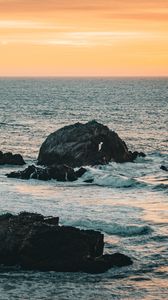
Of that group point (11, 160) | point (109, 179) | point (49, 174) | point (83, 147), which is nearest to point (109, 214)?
point (109, 179)

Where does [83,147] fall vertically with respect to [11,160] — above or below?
above

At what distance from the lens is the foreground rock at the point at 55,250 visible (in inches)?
1061

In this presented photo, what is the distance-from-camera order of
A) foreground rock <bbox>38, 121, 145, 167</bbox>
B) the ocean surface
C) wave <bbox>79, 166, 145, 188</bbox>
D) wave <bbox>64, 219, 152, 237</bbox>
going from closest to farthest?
the ocean surface, wave <bbox>64, 219, 152, 237</bbox>, wave <bbox>79, 166, 145, 188</bbox>, foreground rock <bbox>38, 121, 145, 167</bbox>

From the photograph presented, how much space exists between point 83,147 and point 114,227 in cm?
2577

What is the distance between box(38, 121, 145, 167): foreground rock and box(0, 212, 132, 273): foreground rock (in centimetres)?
2946

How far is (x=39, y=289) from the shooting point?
24.8 m

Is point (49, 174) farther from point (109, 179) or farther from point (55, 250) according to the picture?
point (55, 250)

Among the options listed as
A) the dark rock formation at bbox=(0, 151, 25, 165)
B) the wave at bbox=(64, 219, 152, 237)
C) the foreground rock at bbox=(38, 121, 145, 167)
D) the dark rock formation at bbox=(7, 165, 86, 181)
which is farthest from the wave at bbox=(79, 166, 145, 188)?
the wave at bbox=(64, 219, 152, 237)

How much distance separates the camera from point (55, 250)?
27547 mm

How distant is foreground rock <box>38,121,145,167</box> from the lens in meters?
58.5

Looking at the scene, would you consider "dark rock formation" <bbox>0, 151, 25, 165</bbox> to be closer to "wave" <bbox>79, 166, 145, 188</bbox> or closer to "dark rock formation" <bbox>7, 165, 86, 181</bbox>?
"dark rock formation" <bbox>7, 165, 86, 181</bbox>

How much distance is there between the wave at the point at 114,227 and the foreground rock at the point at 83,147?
2330 centimetres

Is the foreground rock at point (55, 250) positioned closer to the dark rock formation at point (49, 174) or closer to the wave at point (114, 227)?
the wave at point (114, 227)

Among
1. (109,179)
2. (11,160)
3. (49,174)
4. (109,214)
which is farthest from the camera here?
(11,160)
